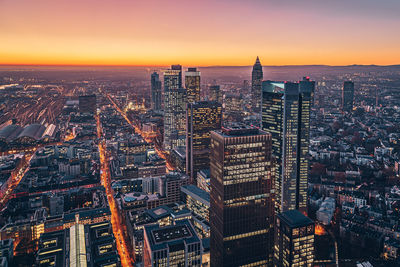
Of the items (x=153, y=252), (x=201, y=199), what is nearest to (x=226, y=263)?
(x=153, y=252)

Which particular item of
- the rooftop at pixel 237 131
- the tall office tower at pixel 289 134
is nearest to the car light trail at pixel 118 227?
the rooftop at pixel 237 131

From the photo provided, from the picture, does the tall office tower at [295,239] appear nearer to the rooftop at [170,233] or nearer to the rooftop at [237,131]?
the rooftop at [237,131]

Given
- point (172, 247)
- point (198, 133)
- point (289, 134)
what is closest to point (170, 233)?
point (172, 247)

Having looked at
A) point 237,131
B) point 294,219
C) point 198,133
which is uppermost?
point 237,131

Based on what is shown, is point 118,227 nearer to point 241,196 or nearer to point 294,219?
point 241,196

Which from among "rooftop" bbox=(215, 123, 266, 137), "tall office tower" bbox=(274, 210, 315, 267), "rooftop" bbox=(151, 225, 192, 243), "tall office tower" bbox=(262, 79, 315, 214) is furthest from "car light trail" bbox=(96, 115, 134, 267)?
"tall office tower" bbox=(262, 79, 315, 214)

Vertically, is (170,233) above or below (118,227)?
above

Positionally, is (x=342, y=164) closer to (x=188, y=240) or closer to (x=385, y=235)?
(x=385, y=235)
